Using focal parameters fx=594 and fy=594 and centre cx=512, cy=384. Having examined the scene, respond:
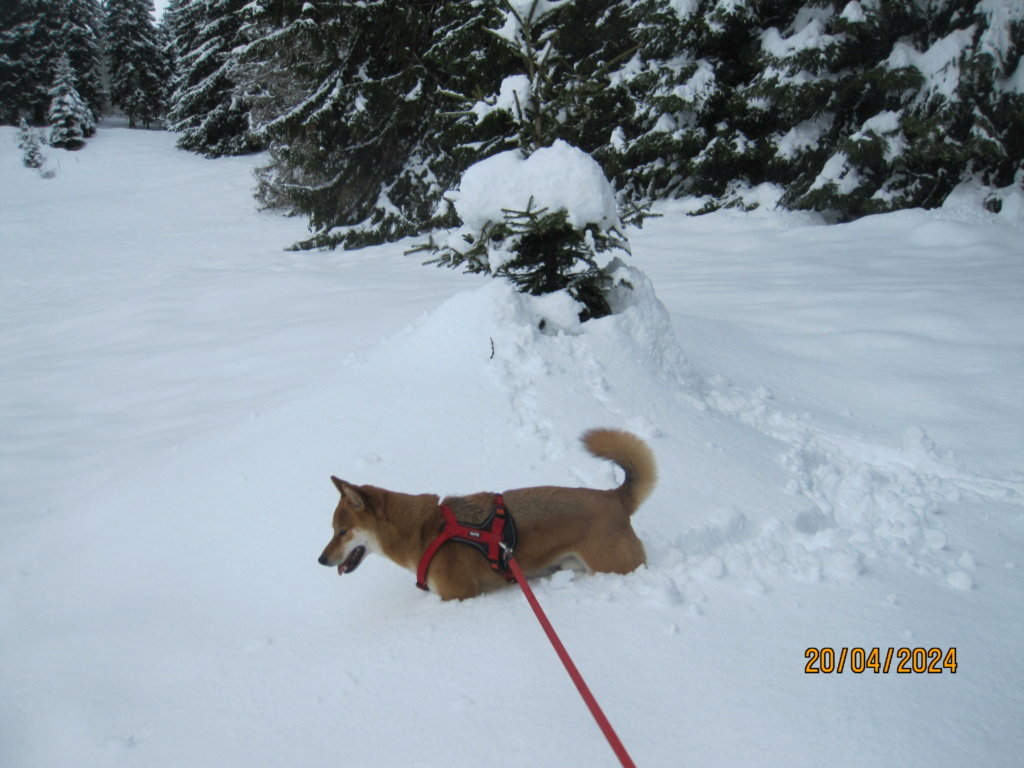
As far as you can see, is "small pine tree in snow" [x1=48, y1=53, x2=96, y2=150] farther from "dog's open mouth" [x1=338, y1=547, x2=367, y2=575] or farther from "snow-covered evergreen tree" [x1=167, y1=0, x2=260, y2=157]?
"dog's open mouth" [x1=338, y1=547, x2=367, y2=575]

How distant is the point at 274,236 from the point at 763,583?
17.3 metres

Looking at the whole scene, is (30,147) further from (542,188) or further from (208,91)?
(542,188)

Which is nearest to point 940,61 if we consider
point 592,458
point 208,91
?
point 592,458

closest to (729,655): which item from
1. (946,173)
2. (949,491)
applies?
(949,491)

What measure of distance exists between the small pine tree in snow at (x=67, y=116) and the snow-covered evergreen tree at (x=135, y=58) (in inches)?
268

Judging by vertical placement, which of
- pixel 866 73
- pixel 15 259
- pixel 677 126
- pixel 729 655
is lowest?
pixel 15 259

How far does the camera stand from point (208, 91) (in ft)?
91.7

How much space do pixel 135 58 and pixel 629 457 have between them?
4432cm

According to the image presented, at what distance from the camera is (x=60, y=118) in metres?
27.9

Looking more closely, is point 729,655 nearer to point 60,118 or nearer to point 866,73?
point 866,73

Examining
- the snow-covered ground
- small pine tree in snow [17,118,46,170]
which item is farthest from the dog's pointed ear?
small pine tree in snow [17,118,46,170]

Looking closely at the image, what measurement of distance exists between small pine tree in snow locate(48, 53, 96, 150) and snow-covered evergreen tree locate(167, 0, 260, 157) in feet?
13.3

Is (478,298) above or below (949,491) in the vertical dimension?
above

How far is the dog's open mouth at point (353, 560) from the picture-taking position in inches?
103
